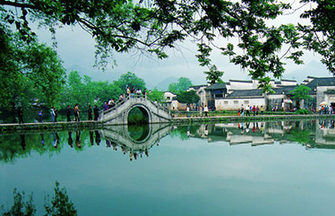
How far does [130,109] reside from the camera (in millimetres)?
23453

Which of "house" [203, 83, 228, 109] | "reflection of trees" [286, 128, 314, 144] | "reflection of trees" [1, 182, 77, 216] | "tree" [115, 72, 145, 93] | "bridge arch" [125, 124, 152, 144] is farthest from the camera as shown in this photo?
"tree" [115, 72, 145, 93]

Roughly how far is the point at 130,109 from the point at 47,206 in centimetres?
1863

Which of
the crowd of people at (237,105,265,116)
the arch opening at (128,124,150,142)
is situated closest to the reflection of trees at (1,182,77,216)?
the arch opening at (128,124,150,142)

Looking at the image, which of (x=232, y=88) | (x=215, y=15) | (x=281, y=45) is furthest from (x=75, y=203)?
(x=232, y=88)

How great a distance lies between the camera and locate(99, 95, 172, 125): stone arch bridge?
21.9 metres

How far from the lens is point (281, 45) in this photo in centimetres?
455

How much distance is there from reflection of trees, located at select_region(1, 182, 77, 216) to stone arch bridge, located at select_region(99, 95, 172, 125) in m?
16.2

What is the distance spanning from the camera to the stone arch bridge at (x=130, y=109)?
71.8ft

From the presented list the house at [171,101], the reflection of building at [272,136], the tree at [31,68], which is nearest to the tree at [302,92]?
the reflection of building at [272,136]

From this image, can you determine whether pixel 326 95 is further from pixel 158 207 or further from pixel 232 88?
pixel 158 207

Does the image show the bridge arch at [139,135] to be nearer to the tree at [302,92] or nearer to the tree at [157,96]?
the tree at [302,92]

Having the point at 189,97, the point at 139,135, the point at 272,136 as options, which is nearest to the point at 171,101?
the point at 189,97

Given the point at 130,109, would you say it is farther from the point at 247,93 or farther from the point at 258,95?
the point at 247,93

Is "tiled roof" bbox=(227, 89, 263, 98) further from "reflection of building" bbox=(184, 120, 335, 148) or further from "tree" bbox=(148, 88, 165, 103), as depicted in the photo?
"reflection of building" bbox=(184, 120, 335, 148)
